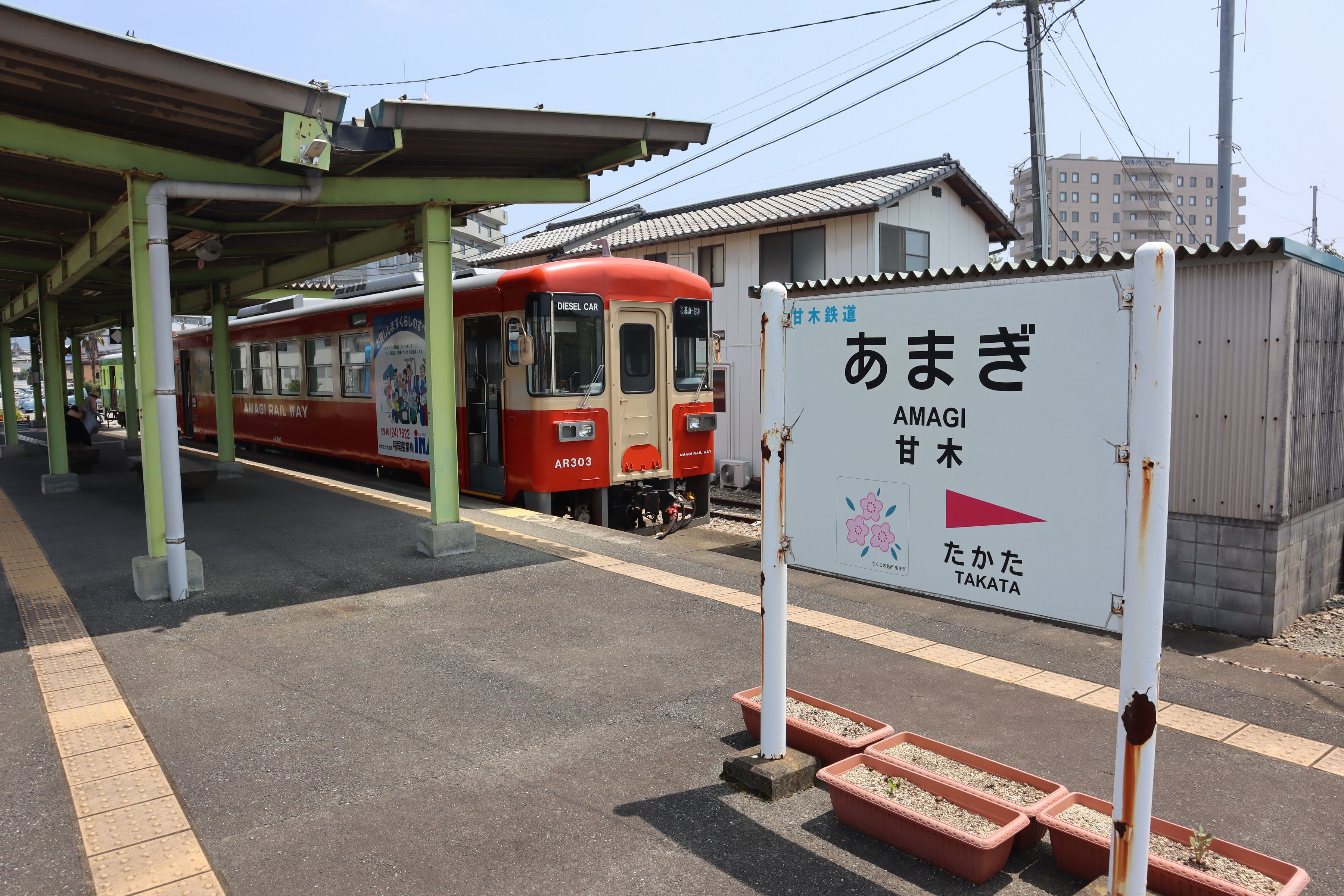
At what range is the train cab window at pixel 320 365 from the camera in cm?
1342

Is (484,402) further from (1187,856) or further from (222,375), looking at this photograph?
(1187,856)

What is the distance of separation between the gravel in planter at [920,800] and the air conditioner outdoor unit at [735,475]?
1321 cm

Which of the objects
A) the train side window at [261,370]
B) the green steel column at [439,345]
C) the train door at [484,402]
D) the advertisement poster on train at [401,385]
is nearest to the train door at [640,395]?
the train door at [484,402]

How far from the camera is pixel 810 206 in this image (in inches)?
624

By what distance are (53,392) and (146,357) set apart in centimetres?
771

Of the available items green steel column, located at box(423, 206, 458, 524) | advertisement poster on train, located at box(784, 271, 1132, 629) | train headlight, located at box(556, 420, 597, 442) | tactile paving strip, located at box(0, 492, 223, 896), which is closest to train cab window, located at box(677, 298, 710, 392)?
train headlight, located at box(556, 420, 597, 442)

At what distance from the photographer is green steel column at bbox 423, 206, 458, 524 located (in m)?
7.15

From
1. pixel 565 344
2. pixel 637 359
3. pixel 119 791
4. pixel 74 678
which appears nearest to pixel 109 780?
pixel 119 791

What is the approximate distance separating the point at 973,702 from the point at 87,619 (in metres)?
5.48

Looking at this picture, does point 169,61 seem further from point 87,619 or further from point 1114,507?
point 1114,507

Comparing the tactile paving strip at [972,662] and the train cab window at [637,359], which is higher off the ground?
the train cab window at [637,359]

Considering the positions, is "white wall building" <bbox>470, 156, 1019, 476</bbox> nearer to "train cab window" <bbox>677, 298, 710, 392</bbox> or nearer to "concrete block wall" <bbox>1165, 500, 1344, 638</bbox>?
"train cab window" <bbox>677, 298, 710, 392</bbox>

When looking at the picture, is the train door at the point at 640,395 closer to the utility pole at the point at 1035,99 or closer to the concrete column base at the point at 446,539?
the concrete column base at the point at 446,539

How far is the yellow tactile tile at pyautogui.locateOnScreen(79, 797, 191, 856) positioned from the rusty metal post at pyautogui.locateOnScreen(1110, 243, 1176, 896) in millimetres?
3185
